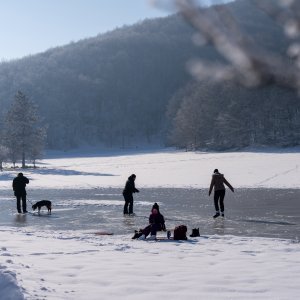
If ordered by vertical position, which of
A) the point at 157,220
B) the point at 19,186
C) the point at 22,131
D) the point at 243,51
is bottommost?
the point at 157,220

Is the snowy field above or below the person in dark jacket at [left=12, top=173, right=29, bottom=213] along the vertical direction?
below

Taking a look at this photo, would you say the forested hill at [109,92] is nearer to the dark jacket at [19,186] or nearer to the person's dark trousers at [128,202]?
the dark jacket at [19,186]

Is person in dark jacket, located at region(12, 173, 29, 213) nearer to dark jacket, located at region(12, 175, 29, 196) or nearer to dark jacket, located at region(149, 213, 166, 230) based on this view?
dark jacket, located at region(12, 175, 29, 196)

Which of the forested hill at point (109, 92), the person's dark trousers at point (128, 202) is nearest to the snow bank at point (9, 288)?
the person's dark trousers at point (128, 202)

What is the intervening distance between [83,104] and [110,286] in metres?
169

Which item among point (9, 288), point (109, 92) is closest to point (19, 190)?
point (9, 288)

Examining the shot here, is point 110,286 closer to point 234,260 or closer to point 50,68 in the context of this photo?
point 234,260

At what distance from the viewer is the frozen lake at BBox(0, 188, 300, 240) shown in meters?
14.2

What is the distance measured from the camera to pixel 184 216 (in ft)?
56.6

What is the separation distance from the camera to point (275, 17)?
2.81 metres

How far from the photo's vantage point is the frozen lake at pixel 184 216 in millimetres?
14219

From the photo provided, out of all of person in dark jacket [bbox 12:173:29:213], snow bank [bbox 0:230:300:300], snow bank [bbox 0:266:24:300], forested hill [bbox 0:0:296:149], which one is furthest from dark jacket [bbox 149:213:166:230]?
forested hill [bbox 0:0:296:149]

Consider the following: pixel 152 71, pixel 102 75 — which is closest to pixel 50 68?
pixel 102 75

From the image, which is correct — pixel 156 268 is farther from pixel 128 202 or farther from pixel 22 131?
pixel 22 131
